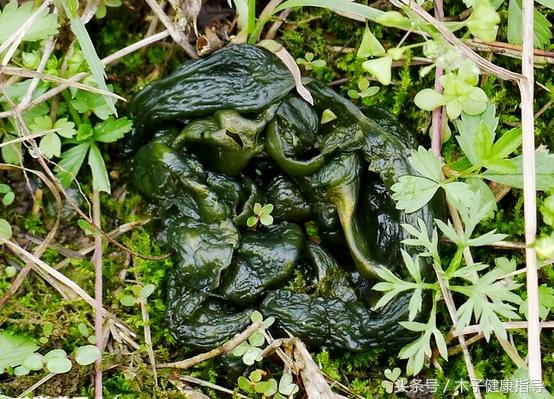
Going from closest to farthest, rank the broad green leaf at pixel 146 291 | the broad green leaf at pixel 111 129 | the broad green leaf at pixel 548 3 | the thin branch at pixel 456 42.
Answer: the thin branch at pixel 456 42 → the broad green leaf at pixel 548 3 → the broad green leaf at pixel 146 291 → the broad green leaf at pixel 111 129

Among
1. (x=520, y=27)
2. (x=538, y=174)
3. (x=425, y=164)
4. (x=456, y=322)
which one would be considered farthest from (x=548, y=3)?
(x=456, y=322)

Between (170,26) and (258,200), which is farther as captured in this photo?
(170,26)

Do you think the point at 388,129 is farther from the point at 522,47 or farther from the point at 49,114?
the point at 49,114

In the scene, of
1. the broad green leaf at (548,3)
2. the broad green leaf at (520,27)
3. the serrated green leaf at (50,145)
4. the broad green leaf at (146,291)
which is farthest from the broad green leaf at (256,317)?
the broad green leaf at (548,3)

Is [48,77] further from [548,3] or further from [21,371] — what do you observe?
[548,3]

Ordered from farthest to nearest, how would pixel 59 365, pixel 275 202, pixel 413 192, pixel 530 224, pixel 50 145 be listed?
pixel 50 145, pixel 275 202, pixel 59 365, pixel 413 192, pixel 530 224

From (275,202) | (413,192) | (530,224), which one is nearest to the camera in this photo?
(530,224)

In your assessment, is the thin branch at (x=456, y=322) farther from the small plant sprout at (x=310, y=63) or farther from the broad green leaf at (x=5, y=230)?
the broad green leaf at (x=5, y=230)
